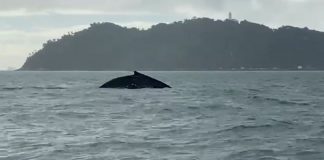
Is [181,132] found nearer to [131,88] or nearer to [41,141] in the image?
[41,141]

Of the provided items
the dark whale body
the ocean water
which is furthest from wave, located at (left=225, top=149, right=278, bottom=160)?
the dark whale body

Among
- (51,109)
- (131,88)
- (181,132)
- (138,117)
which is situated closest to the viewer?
(181,132)

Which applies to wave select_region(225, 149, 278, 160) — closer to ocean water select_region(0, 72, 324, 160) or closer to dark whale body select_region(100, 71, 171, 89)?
ocean water select_region(0, 72, 324, 160)

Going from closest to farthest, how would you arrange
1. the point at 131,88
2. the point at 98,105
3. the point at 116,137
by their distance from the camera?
1. the point at 116,137
2. the point at 98,105
3. the point at 131,88

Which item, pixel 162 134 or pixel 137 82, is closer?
pixel 162 134

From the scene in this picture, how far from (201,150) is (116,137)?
16.5 ft

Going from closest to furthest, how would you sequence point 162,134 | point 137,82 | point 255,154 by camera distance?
1. point 255,154
2. point 162,134
3. point 137,82

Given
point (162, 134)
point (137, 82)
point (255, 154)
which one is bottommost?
point (255, 154)

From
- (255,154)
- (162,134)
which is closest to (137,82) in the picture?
(162,134)

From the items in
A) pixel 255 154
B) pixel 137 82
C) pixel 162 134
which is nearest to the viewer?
pixel 255 154

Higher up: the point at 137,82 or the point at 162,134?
the point at 137,82

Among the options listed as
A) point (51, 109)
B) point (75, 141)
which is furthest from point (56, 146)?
point (51, 109)

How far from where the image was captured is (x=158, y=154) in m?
21.8

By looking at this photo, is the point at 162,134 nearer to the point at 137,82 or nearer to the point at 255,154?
the point at 255,154
